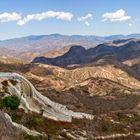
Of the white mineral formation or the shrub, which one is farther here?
the white mineral formation

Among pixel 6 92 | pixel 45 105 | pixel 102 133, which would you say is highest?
pixel 6 92

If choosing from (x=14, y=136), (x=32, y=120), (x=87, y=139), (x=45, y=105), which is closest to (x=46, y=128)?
(x=32, y=120)

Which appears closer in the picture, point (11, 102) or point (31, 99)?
point (11, 102)

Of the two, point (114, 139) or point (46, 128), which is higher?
point (46, 128)

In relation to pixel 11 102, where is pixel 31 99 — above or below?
below

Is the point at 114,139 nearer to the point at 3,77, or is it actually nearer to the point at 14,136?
the point at 3,77

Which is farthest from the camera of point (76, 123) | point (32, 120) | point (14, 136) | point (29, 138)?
point (76, 123)

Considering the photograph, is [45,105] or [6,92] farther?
[45,105]

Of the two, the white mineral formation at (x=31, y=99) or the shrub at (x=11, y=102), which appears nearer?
the shrub at (x=11, y=102)
